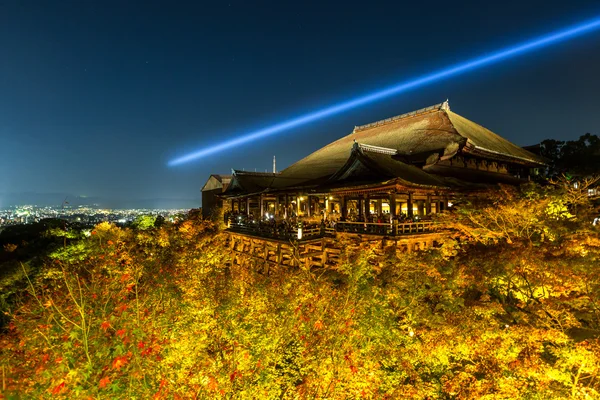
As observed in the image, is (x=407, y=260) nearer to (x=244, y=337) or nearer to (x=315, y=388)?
(x=315, y=388)

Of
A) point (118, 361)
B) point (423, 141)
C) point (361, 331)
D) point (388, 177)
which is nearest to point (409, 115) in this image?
point (423, 141)

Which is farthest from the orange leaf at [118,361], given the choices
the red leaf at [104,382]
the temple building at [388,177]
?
the temple building at [388,177]

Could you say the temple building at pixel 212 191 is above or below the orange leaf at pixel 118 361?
above

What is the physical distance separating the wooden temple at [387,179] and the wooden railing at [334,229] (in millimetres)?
51

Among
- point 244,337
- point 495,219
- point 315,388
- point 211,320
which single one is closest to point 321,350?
point 315,388

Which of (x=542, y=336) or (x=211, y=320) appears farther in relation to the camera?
(x=211, y=320)

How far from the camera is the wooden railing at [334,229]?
50.4ft

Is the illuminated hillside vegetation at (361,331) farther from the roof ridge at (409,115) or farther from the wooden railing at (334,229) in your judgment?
the roof ridge at (409,115)

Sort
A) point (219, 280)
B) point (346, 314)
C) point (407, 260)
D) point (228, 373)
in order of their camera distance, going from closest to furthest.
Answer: point (228, 373) < point (346, 314) < point (407, 260) < point (219, 280)

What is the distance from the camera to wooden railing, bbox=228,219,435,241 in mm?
15375

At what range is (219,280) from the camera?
560 inches

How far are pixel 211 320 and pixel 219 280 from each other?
3.61 metres

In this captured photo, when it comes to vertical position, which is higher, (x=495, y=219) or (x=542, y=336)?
(x=495, y=219)

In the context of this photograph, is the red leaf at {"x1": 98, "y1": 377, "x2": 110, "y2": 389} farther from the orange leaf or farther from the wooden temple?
the wooden temple
